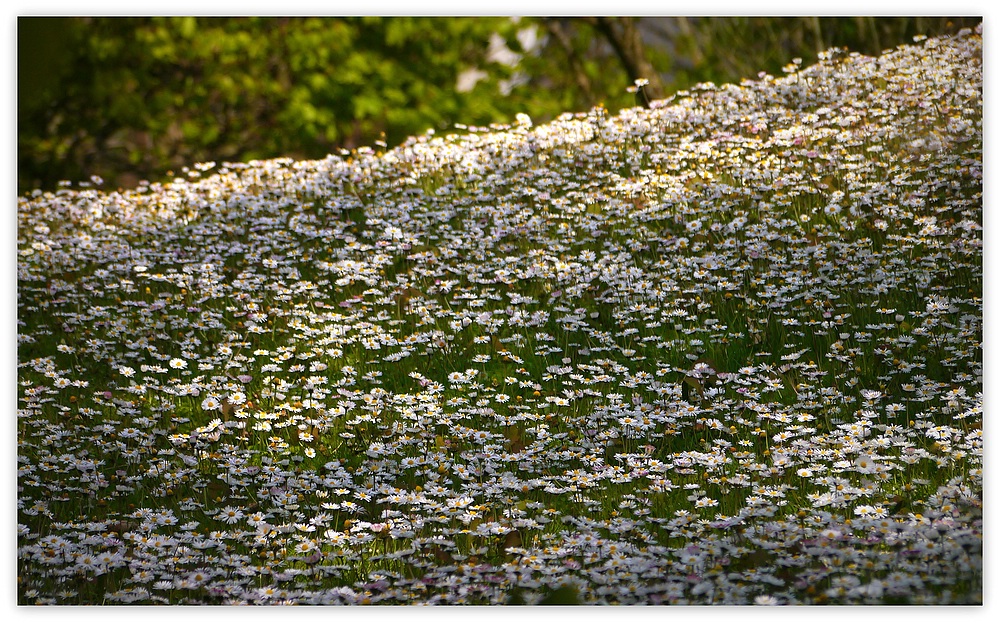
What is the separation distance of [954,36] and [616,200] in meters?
1.43

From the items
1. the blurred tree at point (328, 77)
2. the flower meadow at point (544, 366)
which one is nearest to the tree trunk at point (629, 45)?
the blurred tree at point (328, 77)

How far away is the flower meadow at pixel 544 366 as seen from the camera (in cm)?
282

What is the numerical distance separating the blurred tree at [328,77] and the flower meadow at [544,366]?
0.70 ft

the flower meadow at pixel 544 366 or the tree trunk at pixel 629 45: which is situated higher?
the tree trunk at pixel 629 45

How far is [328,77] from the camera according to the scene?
5.15 meters

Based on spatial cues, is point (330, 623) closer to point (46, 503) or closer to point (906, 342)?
point (46, 503)

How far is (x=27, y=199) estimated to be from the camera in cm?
417

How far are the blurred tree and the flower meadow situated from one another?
21 cm

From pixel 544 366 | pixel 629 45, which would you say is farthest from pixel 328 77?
pixel 544 366

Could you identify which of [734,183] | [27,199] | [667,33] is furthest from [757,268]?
[27,199]

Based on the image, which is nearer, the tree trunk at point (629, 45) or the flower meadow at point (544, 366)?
the flower meadow at point (544, 366)

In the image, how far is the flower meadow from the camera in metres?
2.82

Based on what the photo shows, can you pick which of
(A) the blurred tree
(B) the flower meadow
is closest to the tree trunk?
(A) the blurred tree

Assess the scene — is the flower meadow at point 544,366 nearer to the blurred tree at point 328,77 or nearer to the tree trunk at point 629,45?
the blurred tree at point 328,77
